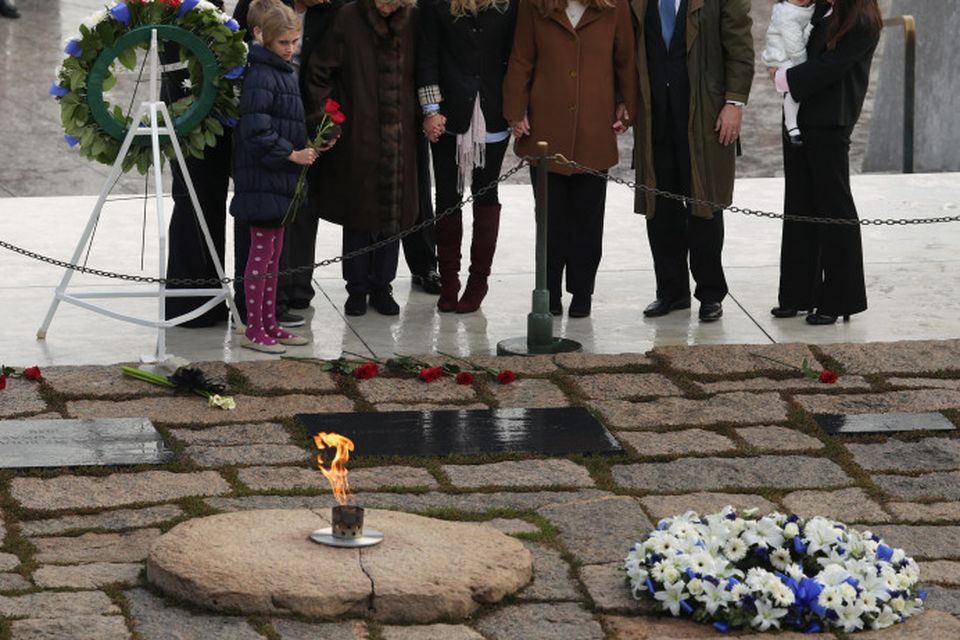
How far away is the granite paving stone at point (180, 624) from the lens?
16.1 ft

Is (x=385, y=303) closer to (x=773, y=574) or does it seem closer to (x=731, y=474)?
(x=731, y=474)

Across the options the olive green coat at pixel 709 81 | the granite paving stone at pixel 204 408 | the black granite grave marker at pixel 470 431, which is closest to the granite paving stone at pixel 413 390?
the granite paving stone at pixel 204 408

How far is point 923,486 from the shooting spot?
6.43 m

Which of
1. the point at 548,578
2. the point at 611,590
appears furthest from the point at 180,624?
the point at 611,590

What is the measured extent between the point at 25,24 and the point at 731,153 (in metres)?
11.5

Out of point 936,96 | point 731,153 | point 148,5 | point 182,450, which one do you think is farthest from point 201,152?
point 936,96

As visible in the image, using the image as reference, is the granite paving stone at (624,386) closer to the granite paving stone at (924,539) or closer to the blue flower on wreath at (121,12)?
the granite paving stone at (924,539)

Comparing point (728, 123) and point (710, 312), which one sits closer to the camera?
point (728, 123)

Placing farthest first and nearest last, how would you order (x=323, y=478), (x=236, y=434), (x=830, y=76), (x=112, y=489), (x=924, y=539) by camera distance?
(x=830, y=76) < (x=236, y=434) < (x=323, y=478) < (x=112, y=489) < (x=924, y=539)

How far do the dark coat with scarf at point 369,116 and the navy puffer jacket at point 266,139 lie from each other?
43cm

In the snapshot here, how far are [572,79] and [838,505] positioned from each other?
3.01 meters

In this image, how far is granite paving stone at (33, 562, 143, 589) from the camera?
5289 mm

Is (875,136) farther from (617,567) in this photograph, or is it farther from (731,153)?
(617,567)

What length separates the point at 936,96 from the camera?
1401 cm
